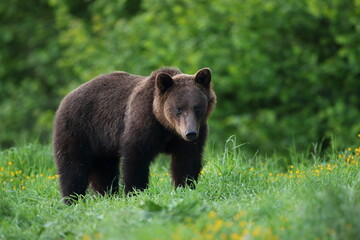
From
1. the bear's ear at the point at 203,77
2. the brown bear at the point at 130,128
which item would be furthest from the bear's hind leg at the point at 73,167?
the bear's ear at the point at 203,77

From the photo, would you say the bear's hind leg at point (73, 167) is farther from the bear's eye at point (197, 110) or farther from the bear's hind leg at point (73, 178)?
the bear's eye at point (197, 110)

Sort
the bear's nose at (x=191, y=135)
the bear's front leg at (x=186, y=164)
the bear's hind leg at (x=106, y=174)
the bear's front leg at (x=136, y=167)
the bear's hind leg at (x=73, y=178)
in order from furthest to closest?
the bear's hind leg at (x=106, y=174), the bear's hind leg at (x=73, y=178), the bear's front leg at (x=186, y=164), the bear's front leg at (x=136, y=167), the bear's nose at (x=191, y=135)

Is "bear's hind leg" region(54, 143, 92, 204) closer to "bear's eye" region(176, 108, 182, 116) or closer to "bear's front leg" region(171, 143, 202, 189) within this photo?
"bear's front leg" region(171, 143, 202, 189)

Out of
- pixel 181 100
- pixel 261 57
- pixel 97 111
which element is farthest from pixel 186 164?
pixel 261 57

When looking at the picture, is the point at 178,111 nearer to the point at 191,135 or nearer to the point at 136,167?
the point at 191,135

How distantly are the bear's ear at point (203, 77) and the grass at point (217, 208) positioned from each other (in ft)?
3.05

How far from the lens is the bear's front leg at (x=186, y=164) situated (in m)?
7.23

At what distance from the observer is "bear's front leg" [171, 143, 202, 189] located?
7227 mm

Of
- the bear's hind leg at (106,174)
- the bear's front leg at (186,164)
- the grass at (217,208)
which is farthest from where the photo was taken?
the bear's hind leg at (106,174)

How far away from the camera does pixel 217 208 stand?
5.47m

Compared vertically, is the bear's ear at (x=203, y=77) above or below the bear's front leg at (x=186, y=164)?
above

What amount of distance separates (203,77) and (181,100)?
0.42m

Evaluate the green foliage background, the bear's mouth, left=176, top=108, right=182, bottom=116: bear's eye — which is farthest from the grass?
the green foliage background

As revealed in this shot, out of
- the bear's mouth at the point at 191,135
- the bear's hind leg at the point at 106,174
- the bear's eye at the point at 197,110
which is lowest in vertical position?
the bear's hind leg at the point at 106,174
